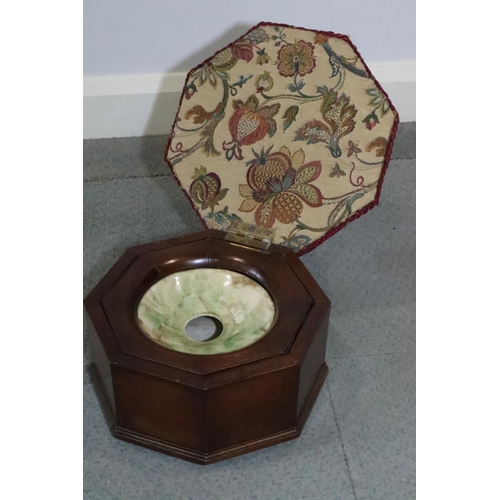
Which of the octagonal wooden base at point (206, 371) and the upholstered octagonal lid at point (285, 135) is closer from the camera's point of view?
the octagonal wooden base at point (206, 371)

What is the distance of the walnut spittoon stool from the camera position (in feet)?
2.56

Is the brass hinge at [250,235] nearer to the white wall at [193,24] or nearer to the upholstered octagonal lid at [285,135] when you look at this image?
the upholstered octagonal lid at [285,135]

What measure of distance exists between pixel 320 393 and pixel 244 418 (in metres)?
0.16

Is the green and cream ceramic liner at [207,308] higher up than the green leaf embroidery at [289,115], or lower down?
lower down

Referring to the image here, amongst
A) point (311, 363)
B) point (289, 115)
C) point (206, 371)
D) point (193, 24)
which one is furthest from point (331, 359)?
point (193, 24)

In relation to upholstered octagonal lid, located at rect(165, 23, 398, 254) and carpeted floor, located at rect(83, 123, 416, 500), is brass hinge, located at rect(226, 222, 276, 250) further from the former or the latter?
carpeted floor, located at rect(83, 123, 416, 500)

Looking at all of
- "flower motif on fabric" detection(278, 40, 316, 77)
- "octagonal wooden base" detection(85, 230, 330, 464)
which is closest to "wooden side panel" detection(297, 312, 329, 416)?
"octagonal wooden base" detection(85, 230, 330, 464)

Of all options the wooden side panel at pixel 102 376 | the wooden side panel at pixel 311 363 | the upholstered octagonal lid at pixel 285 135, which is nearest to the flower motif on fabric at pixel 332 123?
the upholstered octagonal lid at pixel 285 135

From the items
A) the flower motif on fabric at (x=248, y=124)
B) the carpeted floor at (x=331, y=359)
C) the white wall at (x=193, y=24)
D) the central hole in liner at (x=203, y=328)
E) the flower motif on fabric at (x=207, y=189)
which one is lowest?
the carpeted floor at (x=331, y=359)

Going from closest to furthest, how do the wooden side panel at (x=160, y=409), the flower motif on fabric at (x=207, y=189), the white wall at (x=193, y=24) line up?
the wooden side panel at (x=160, y=409) < the flower motif on fabric at (x=207, y=189) < the white wall at (x=193, y=24)

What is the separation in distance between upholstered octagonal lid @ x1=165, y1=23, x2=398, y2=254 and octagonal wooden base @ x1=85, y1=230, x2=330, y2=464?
0.40 feet

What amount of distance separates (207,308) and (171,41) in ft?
1.83

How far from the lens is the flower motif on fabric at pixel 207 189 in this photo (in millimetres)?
1021

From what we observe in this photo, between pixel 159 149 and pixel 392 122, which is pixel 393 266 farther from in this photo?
pixel 159 149
